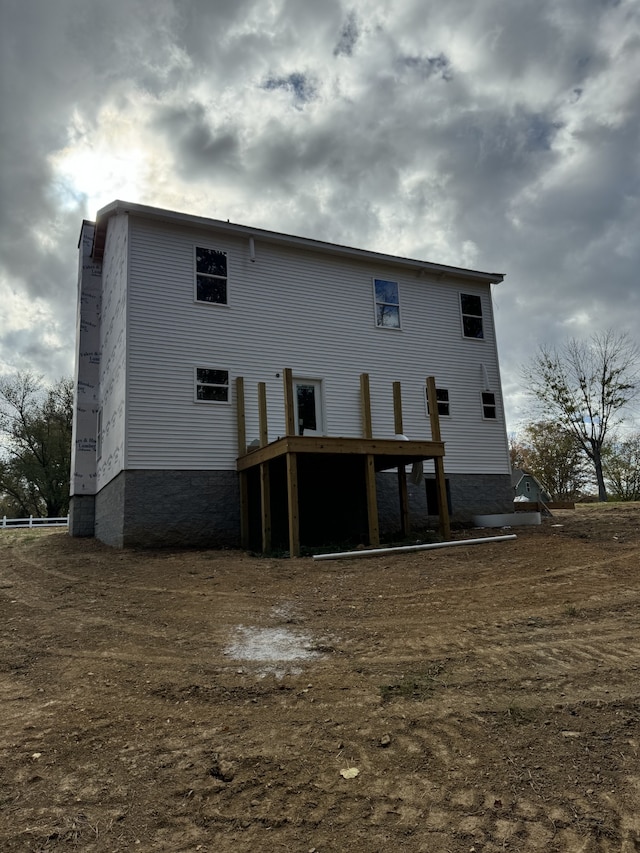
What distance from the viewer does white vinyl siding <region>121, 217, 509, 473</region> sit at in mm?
11641

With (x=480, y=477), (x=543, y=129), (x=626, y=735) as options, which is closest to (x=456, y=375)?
(x=480, y=477)

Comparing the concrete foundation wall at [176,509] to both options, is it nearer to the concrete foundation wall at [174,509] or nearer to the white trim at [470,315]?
the concrete foundation wall at [174,509]

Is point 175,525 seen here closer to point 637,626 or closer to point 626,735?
point 637,626

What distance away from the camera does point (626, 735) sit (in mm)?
3037

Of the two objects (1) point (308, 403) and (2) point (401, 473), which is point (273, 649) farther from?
(1) point (308, 403)

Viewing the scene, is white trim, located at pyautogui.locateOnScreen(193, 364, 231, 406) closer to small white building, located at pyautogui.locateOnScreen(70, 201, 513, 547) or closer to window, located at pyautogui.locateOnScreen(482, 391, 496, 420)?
small white building, located at pyautogui.locateOnScreen(70, 201, 513, 547)

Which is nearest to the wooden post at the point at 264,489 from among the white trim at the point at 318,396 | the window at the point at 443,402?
the white trim at the point at 318,396

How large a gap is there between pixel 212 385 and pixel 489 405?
7731mm

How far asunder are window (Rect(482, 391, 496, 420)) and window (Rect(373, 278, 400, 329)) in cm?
320

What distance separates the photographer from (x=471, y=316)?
15516mm

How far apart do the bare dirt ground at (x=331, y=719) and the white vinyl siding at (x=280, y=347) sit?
18.4 ft

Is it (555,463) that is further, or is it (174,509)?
(555,463)

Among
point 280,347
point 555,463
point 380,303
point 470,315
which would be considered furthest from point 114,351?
point 555,463

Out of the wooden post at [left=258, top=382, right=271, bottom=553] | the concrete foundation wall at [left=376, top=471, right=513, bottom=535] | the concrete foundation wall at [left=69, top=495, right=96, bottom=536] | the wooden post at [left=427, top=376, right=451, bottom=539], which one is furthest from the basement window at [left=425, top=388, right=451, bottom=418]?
the concrete foundation wall at [left=69, top=495, right=96, bottom=536]
